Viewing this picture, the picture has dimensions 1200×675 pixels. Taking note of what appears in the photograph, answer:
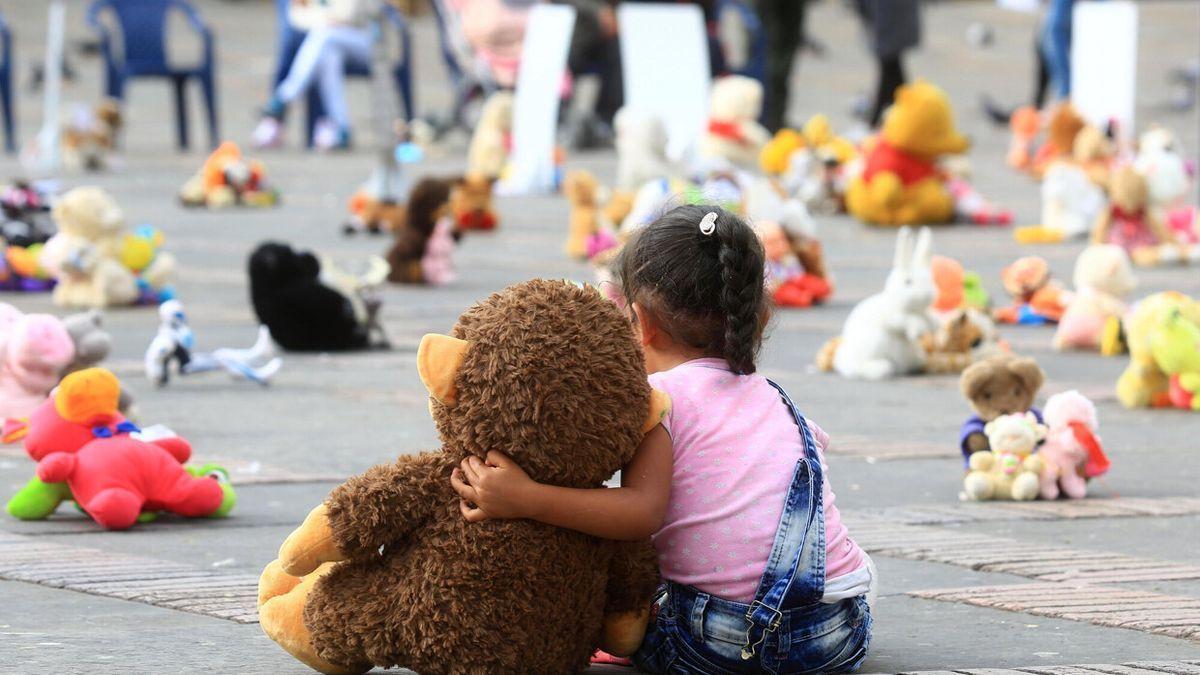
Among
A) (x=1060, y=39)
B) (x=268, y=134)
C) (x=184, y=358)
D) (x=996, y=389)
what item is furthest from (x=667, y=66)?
(x=996, y=389)

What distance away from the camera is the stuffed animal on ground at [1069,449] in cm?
546

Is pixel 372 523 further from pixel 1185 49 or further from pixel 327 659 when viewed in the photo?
pixel 1185 49

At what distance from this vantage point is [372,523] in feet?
11.3

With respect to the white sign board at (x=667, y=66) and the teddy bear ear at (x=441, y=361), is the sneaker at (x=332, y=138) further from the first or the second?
the teddy bear ear at (x=441, y=361)

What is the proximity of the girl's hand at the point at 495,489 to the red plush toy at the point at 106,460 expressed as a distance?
5.76ft

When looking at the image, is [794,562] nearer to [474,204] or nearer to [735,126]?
[735,126]

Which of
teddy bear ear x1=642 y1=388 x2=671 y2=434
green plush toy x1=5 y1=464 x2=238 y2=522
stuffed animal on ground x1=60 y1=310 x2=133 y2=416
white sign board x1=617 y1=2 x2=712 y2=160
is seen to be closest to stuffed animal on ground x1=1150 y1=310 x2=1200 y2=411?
green plush toy x1=5 y1=464 x2=238 y2=522

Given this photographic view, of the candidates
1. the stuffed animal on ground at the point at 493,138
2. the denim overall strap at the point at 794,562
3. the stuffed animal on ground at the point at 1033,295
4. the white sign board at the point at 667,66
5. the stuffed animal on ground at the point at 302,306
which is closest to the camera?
the denim overall strap at the point at 794,562

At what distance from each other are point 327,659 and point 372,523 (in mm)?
292

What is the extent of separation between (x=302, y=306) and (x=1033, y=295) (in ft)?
11.2

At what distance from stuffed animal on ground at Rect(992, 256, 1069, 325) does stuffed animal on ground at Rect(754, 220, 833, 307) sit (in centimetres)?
105

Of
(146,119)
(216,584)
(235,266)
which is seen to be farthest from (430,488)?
(146,119)

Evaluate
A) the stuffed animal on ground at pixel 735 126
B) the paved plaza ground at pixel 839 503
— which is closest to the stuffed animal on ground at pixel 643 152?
the paved plaza ground at pixel 839 503

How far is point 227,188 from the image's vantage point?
49.2 feet
